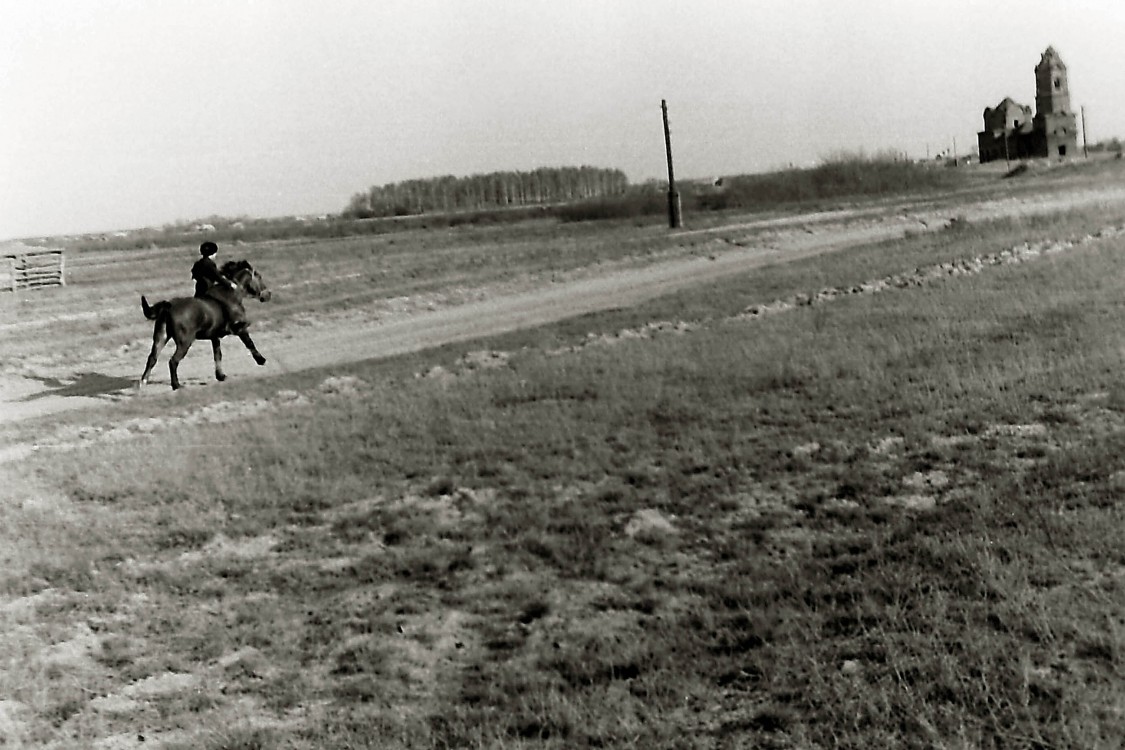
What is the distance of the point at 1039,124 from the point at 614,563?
8236 cm

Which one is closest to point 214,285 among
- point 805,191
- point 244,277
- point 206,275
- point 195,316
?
point 206,275

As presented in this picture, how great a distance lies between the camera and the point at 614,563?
689 cm

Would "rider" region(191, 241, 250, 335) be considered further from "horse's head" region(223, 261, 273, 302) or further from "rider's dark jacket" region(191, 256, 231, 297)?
"horse's head" region(223, 261, 273, 302)

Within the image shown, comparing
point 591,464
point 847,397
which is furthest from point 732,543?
point 847,397

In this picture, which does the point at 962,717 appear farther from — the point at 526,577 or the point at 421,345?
the point at 421,345

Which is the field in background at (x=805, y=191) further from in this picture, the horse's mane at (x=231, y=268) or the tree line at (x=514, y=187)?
the tree line at (x=514, y=187)

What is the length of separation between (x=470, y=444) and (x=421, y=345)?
24.6 ft

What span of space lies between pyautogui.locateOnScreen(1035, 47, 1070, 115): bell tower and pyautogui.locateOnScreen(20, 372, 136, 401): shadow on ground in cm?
4983

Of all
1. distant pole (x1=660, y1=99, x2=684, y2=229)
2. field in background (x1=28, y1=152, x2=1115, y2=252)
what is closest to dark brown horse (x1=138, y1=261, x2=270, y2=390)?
distant pole (x1=660, y1=99, x2=684, y2=229)

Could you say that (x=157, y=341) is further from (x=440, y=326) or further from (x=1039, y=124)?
(x=1039, y=124)

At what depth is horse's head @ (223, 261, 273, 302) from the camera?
1417 centimetres

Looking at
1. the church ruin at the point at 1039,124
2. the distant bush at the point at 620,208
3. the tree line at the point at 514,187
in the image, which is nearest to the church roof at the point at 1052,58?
the church ruin at the point at 1039,124

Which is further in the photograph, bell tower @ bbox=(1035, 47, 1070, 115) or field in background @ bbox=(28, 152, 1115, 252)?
bell tower @ bbox=(1035, 47, 1070, 115)

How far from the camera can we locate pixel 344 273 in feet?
102
